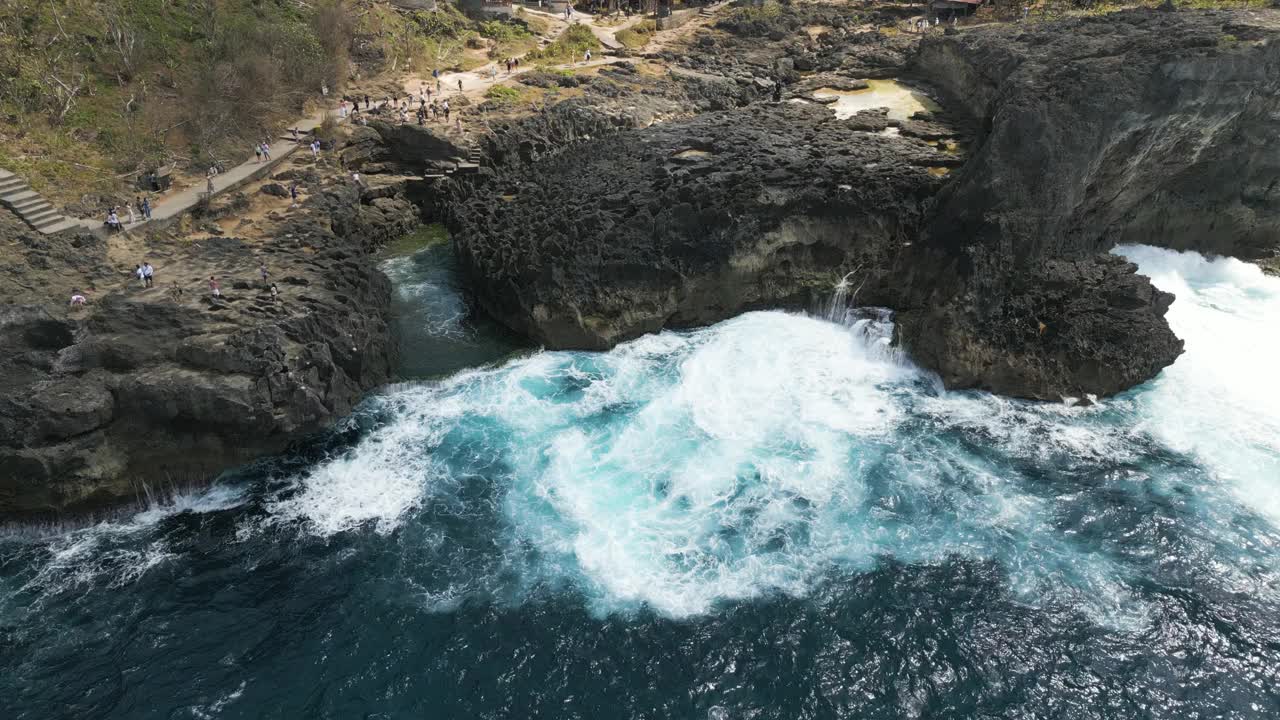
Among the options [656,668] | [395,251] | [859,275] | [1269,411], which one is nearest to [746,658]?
[656,668]

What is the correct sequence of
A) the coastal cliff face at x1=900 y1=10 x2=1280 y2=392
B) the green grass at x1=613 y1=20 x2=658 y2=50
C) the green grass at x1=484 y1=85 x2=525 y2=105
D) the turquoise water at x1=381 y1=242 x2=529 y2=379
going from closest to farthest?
the coastal cliff face at x1=900 y1=10 x2=1280 y2=392 → the turquoise water at x1=381 y1=242 x2=529 y2=379 → the green grass at x1=484 y1=85 x2=525 y2=105 → the green grass at x1=613 y1=20 x2=658 y2=50

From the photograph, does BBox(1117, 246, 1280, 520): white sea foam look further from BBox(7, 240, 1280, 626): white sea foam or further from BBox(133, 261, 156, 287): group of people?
BBox(133, 261, 156, 287): group of people

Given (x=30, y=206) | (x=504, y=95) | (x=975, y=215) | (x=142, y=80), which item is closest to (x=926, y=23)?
(x=504, y=95)

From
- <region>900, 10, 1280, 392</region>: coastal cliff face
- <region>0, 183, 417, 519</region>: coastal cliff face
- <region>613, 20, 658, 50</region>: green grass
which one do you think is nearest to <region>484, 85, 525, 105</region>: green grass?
<region>613, 20, 658, 50</region>: green grass

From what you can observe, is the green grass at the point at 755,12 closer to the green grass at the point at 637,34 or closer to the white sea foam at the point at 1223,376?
the green grass at the point at 637,34

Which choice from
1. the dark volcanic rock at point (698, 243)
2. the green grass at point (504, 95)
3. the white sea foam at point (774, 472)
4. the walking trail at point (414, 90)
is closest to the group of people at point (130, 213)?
the walking trail at point (414, 90)

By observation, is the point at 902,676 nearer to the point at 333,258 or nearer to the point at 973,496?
the point at 973,496
